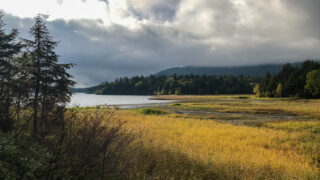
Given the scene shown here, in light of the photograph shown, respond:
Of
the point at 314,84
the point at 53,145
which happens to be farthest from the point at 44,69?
the point at 314,84

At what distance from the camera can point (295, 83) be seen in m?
89.4

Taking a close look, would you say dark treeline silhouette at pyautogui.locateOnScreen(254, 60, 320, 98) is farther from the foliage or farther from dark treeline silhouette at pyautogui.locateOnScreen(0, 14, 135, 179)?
dark treeline silhouette at pyautogui.locateOnScreen(0, 14, 135, 179)

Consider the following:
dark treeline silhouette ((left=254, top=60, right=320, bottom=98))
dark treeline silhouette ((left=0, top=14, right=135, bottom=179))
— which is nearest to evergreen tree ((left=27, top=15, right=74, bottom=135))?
dark treeline silhouette ((left=0, top=14, right=135, bottom=179))

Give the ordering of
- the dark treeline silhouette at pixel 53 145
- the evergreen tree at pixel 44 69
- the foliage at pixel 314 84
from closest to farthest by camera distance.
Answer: the dark treeline silhouette at pixel 53 145 < the evergreen tree at pixel 44 69 < the foliage at pixel 314 84

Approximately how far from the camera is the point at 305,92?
8494cm

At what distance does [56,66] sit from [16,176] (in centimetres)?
1211

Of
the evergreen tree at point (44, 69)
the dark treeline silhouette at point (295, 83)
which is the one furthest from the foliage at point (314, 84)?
the evergreen tree at point (44, 69)

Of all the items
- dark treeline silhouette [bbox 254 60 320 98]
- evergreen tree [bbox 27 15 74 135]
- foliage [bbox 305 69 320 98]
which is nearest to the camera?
evergreen tree [bbox 27 15 74 135]

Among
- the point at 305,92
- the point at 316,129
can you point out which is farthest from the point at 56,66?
the point at 305,92

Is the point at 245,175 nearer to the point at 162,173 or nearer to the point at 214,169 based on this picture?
the point at 214,169

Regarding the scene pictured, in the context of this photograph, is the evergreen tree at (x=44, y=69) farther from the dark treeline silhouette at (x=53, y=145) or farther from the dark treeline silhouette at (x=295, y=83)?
the dark treeline silhouette at (x=295, y=83)

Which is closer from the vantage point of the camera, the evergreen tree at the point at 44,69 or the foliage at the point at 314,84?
the evergreen tree at the point at 44,69

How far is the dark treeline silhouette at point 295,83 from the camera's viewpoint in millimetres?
81000

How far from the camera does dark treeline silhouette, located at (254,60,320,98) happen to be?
8100cm
